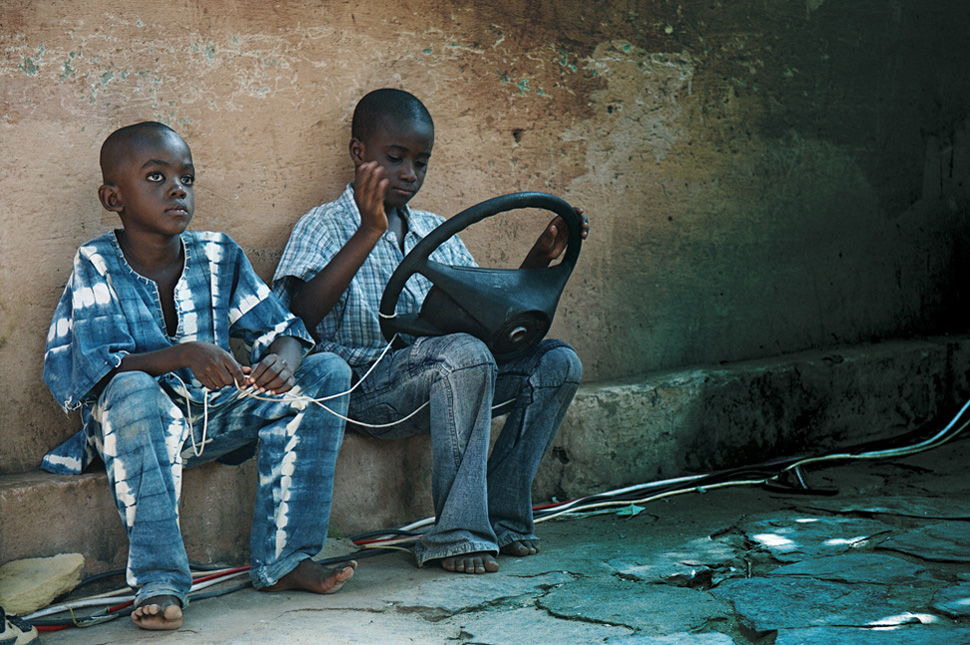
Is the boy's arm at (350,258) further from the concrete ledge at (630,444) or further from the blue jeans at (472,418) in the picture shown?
the concrete ledge at (630,444)

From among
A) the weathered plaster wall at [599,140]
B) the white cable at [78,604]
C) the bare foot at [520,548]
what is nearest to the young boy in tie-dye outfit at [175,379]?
the white cable at [78,604]

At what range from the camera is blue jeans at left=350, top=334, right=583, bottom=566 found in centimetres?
298

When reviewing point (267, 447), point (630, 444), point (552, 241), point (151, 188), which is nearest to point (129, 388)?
point (267, 447)

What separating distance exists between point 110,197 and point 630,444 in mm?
2094

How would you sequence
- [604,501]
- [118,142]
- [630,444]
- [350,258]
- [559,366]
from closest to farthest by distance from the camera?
[118,142], [350,258], [559,366], [604,501], [630,444]

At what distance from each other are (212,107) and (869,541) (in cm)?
246

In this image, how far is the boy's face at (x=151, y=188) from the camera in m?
2.80

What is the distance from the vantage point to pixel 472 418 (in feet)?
9.87

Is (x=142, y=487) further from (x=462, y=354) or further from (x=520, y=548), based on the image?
(x=520, y=548)

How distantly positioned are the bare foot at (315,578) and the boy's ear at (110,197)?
1.10 meters

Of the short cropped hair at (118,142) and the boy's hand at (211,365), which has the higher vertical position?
the short cropped hair at (118,142)

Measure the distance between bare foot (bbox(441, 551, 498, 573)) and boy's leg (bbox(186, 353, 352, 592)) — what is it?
351 millimetres

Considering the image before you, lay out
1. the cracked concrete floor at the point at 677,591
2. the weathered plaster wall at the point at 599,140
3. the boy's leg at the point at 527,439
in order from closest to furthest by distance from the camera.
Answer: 1. the cracked concrete floor at the point at 677,591
2. the weathered plaster wall at the point at 599,140
3. the boy's leg at the point at 527,439

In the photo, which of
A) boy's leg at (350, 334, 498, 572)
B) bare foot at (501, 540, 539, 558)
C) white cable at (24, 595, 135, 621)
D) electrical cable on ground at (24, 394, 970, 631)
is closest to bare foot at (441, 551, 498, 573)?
boy's leg at (350, 334, 498, 572)
